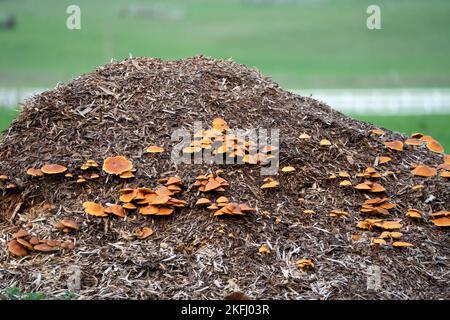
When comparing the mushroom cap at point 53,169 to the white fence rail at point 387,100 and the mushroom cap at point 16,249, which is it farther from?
the white fence rail at point 387,100

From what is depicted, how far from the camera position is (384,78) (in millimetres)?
27312

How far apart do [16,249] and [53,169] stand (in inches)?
30.7

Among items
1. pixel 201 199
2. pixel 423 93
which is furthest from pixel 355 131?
pixel 423 93

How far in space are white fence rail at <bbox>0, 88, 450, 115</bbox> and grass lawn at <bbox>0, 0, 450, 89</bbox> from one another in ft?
4.36

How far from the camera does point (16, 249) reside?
5.29 m

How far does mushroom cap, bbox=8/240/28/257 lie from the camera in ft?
17.3

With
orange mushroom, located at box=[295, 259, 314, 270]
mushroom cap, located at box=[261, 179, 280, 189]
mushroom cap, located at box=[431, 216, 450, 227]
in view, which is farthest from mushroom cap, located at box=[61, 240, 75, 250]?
mushroom cap, located at box=[431, 216, 450, 227]

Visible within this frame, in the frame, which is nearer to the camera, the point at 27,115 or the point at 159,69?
the point at 27,115

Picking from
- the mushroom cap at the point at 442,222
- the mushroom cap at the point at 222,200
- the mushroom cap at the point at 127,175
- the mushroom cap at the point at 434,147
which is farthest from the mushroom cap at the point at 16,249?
the mushroom cap at the point at 434,147

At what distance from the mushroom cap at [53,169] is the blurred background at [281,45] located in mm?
10701

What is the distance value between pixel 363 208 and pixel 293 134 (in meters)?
1.03

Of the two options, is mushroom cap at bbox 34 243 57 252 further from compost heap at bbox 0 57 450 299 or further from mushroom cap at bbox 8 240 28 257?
mushroom cap at bbox 8 240 28 257
